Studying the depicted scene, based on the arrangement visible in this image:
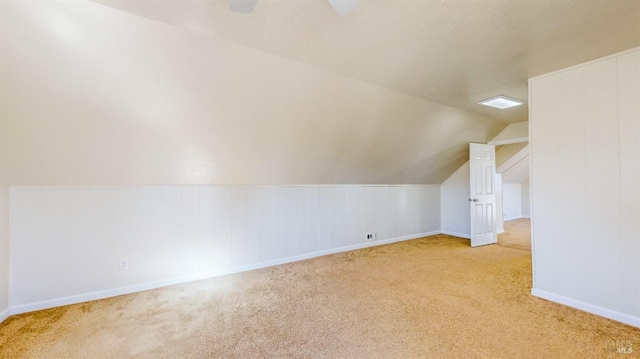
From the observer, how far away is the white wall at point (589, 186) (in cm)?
238

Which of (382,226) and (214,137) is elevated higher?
(214,137)

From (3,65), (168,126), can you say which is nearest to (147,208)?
(168,126)

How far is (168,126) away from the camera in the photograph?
271cm

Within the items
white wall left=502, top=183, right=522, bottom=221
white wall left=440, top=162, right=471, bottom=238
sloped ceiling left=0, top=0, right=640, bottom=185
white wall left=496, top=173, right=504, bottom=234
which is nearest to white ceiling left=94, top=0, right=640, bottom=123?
sloped ceiling left=0, top=0, right=640, bottom=185

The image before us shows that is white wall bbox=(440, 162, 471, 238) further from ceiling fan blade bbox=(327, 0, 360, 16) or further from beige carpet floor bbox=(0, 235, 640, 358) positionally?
ceiling fan blade bbox=(327, 0, 360, 16)

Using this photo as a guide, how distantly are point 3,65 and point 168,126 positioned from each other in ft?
3.68

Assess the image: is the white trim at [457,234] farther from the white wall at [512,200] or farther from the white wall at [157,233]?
the white wall at [512,200]

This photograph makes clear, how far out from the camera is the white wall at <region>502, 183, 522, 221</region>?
830cm

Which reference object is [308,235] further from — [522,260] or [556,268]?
[522,260]

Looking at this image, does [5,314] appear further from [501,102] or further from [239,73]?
[501,102]

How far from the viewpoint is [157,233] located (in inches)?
128

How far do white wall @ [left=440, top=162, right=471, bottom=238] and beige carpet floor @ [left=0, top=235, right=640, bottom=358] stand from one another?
2.42 metres

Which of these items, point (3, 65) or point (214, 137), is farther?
point (214, 137)

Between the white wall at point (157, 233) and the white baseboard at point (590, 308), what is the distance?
8.91ft
